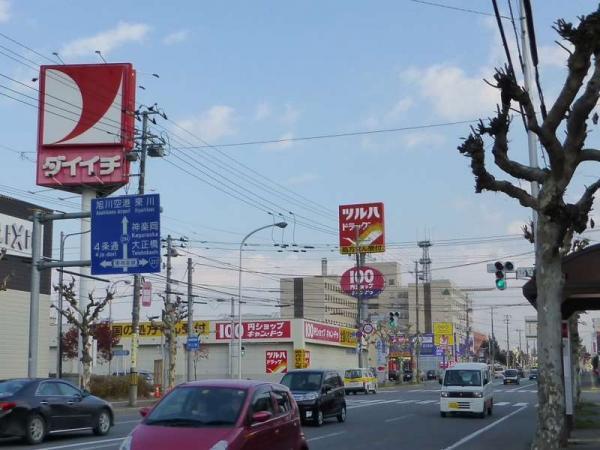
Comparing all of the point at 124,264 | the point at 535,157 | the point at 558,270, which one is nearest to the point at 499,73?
the point at 558,270

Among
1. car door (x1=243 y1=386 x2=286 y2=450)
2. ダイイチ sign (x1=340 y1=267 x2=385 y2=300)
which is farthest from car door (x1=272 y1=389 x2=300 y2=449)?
ダイイチ sign (x1=340 y1=267 x2=385 y2=300)

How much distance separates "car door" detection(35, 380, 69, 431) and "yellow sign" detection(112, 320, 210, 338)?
52806 mm

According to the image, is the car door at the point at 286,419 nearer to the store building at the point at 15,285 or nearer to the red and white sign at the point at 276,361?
the store building at the point at 15,285

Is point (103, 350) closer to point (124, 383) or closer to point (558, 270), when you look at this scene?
point (124, 383)

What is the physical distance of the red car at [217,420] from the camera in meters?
8.99

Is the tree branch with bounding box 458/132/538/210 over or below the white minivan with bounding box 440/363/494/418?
over

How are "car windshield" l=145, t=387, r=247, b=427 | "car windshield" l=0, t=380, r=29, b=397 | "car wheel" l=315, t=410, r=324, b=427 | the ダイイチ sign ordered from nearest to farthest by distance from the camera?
"car windshield" l=145, t=387, r=247, b=427
"car windshield" l=0, t=380, r=29, b=397
"car wheel" l=315, t=410, r=324, b=427
the ダイイチ sign

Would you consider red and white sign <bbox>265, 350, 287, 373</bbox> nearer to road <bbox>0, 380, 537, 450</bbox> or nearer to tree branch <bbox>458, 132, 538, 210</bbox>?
road <bbox>0, 380, 537, 450</bbox>

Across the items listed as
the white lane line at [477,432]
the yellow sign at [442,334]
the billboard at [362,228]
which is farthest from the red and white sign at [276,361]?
the yellow sign at [442,334]

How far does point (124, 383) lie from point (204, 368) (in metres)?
30.6

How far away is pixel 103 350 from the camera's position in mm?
79250

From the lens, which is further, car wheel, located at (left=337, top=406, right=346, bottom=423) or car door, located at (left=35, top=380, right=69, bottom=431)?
car wheel, located at (left=337, top=406, right=346, bottom=423)

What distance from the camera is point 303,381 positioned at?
2545 cm

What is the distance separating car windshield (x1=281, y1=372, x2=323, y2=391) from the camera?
2520 centimetres
